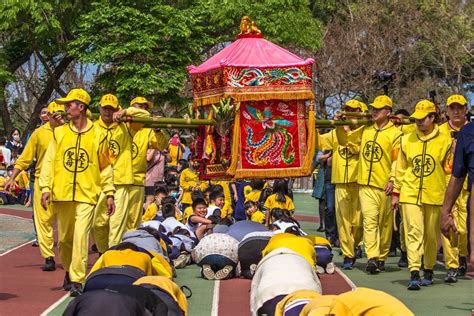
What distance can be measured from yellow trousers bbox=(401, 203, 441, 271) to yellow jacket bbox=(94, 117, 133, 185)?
11.5 ft

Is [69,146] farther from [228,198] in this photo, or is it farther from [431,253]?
[228,198]

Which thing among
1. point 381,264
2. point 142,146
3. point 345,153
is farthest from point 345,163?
point 142,146

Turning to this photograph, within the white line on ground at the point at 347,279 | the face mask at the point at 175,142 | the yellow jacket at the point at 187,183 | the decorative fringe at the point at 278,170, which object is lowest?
the white line on ground at the point at 347,279

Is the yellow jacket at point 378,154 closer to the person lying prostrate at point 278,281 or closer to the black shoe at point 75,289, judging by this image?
the black shoe at point 75,289

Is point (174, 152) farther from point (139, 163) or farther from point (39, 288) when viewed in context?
point (39, 288)

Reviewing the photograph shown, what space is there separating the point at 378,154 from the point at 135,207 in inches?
130

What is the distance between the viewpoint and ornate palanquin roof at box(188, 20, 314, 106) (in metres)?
13.9

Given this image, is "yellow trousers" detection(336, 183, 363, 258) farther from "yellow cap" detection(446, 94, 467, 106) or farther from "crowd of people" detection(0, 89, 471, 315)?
"yellow cap" detection(446, 94, 467, 106)

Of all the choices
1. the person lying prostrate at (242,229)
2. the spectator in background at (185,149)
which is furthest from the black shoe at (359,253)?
the spectator in background at (185,149)

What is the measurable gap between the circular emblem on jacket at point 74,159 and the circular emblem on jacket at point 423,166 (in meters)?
4.02

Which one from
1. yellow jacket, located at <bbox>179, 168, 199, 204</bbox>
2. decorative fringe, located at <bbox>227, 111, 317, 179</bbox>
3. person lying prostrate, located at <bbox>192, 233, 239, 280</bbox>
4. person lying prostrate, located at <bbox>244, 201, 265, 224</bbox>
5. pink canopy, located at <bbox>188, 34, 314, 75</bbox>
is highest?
pink canopy, located at <bbox>188, 34, 314, 75</bbox>

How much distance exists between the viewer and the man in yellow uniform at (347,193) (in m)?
15.6

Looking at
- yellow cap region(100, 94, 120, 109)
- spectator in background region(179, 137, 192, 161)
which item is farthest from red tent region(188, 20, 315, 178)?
spectator in background region(179, 137, 192, 161)

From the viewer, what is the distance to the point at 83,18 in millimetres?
41906
